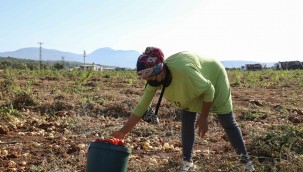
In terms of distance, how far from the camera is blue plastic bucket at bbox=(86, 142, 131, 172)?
2.58 m

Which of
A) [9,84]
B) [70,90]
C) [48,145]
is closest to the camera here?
[48,145]

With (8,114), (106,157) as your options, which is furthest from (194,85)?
(8,114)

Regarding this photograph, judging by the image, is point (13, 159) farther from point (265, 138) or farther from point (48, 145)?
point (265, 138)

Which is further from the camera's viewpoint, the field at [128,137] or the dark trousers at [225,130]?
the field at [128,137]

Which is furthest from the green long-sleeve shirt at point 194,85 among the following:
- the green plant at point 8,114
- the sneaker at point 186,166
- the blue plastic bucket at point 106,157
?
the green plant at point 8,114

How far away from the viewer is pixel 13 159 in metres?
3.94

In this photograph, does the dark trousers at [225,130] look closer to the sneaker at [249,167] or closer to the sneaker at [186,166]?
the sneaker at [186,166]

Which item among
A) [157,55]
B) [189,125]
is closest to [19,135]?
[189,125]

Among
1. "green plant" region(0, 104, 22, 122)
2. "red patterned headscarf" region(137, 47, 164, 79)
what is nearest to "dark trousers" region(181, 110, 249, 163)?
"red patterned headscarf" region(137, 47, 164, 79)

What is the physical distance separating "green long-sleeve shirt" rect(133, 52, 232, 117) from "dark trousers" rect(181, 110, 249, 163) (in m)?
0.08

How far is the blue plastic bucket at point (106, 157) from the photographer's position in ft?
8.47

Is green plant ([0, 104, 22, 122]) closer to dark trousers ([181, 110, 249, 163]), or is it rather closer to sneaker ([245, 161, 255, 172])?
dark trousers ([181, 110, 249, 163])

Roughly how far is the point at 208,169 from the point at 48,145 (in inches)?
83.9

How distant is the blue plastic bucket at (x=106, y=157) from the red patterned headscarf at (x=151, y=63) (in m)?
0.54
